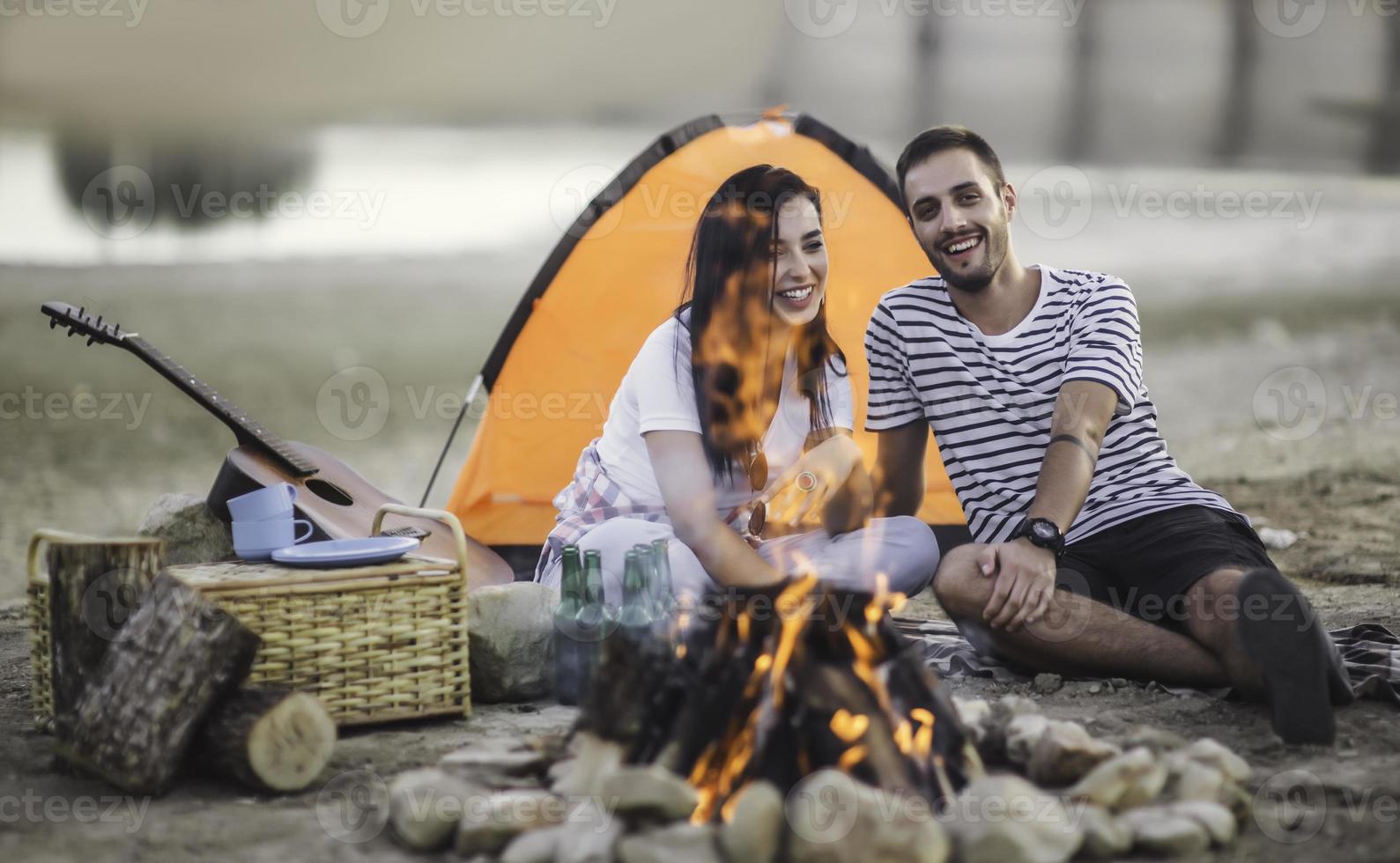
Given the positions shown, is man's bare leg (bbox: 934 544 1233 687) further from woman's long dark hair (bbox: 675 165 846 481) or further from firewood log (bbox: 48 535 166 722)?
firewood log (bbox: 48 535 166 722)

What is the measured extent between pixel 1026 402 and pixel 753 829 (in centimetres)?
173

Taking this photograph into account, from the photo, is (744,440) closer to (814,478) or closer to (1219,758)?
(814,478)

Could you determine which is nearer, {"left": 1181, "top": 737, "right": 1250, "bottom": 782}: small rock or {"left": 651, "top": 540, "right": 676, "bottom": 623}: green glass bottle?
{"left": 1181, "top": 737, "right": 1250, "bottom": 782}: small rock

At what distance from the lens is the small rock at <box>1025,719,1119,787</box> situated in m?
2.37

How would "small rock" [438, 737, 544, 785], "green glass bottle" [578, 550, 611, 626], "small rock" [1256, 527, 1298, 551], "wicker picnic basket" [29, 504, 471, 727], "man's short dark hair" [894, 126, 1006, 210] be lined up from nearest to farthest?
"small rock" [438, 737, 544, 785] → "wicker picnic basket" [29, 504, 471, 727] → "green glass bottle" [578, 550, 611, 626] → "man's short dark hair" [894, 126, 1006, 210] → "small rock" [1256, 527, 1298, 551]

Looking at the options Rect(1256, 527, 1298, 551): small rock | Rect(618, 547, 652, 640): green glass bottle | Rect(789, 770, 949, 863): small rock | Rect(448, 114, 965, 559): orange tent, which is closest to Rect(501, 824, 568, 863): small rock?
Rect(789, 770, 949, 863): small rock

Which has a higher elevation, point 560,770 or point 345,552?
point 345,552

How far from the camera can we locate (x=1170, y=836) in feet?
6.90

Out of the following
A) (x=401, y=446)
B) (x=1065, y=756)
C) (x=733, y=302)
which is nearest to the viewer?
(x=1065, y=756)

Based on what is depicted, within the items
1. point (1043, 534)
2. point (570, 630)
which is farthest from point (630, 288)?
point (1043, 534)

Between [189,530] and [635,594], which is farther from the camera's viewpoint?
[189,530]

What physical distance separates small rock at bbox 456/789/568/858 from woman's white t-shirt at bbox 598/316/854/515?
3.52 feet

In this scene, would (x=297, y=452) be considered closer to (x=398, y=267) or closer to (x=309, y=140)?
(x=398, y=267)

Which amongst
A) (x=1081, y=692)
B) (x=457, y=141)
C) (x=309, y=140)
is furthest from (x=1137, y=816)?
(x=457, y=141)
